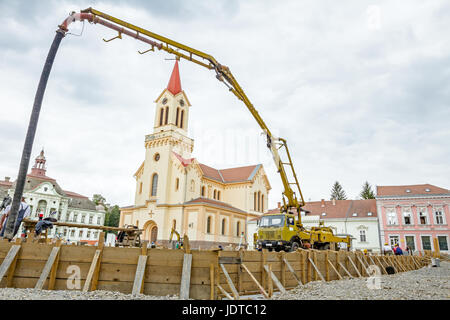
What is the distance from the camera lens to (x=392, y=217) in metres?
41.1

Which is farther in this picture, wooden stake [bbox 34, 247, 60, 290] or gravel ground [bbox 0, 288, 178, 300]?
wooden stake [bbox 34, 247, 60, 290]

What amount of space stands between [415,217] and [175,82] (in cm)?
3848

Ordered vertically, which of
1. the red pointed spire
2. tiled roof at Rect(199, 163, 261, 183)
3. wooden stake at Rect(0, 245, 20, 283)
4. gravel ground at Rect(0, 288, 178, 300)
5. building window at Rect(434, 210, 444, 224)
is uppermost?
the red pointed spire

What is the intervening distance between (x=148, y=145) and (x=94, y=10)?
3291 centimetres

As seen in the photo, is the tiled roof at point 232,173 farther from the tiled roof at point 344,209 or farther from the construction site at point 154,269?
the construction site at point 154,269

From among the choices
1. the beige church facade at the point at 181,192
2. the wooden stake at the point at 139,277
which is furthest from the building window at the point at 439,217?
the wooden stake at the point at 139,277

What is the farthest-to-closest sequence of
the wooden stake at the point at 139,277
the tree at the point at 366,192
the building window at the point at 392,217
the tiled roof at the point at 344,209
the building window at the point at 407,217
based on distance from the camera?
the tree at the point at 366,192
the tiled roof at the point at 344,209
the building window at the point at 392,217
the building window at the point at 407,217
the wooden stake at the point at 139,277

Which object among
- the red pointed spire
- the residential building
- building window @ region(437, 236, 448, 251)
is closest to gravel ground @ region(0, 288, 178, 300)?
the red pointed spire

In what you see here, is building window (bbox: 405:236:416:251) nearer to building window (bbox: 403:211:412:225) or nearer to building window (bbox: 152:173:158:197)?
building window (bbox: 403:211:412:225)

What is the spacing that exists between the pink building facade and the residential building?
47.5m

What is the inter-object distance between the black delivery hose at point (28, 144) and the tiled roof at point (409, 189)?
43310 millimetres

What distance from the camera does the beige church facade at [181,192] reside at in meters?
39.7

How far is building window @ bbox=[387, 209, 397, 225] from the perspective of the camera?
134 feet
